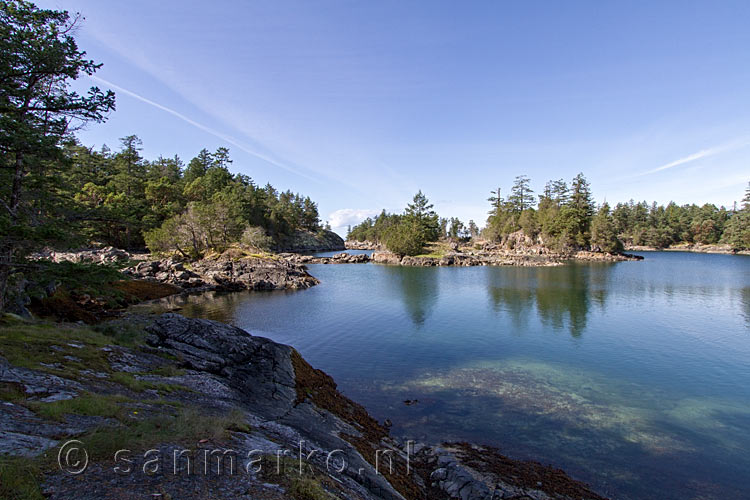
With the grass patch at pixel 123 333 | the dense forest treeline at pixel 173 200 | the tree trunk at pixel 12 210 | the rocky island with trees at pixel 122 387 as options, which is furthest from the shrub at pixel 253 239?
the tree trunk at pixel 12 210

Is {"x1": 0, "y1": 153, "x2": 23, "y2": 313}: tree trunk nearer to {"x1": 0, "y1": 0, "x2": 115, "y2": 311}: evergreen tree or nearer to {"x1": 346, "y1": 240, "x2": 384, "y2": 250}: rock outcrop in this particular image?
{"x1": 0, "y1": 0, "x2": 115, "y2": 311}: evergreen tree

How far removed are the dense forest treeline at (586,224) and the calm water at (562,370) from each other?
203 feet

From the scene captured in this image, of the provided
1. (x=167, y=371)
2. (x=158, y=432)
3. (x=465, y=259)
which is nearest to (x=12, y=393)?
(x=158, y=432)

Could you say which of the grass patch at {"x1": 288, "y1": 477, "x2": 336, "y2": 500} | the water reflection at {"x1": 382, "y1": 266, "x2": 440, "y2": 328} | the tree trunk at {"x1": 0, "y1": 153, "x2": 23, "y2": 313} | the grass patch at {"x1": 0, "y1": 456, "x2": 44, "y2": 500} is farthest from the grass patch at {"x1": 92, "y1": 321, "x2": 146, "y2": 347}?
the water reflection at {"x1": 382, "y1": 266, "x2": 440, "y2": 328}

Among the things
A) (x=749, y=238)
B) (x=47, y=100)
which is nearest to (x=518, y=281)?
(x=47, y=100)

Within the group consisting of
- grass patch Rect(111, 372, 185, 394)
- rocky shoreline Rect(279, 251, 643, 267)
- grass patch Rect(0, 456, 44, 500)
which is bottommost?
grass patch Rect(111, 372, 185, 394)

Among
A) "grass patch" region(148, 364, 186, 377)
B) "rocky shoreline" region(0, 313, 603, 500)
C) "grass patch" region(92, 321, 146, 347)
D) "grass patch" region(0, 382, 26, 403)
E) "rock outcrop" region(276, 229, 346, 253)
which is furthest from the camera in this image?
"rock outcrop" region(276, 229, 346, 253)

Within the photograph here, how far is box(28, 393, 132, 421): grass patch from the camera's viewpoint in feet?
20.2

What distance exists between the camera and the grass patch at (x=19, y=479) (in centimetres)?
395

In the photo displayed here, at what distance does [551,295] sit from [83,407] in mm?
45411

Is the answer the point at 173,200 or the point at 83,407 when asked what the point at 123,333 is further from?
the point at 173,200

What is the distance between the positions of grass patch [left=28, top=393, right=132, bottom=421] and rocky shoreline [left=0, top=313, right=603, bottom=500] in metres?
0.02

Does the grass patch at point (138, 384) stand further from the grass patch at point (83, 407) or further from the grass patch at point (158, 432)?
the grass patch at point (158, 432)

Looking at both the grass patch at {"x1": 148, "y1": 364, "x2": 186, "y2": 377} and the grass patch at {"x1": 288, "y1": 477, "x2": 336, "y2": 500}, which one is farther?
the grass patch at {"x1": 148, "y1": 364, "x2": 186, "y2": 377}
